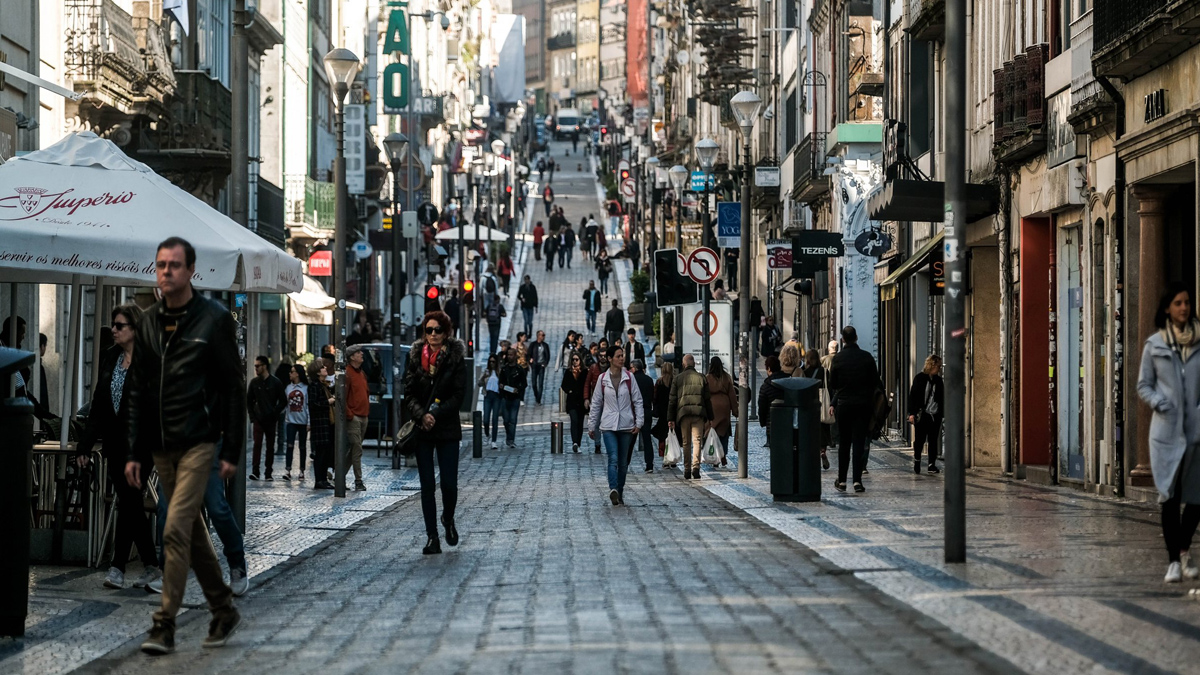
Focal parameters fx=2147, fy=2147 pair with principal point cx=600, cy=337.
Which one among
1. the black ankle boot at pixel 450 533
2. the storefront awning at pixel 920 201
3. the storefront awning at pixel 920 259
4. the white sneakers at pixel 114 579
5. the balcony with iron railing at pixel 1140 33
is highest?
the balcony with iron railing at pixel 1140 33

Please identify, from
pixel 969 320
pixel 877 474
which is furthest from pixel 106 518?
pixel 969 320

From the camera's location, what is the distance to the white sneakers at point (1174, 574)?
11.7 m

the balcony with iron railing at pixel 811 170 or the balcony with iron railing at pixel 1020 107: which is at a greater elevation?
the balcony with iron railing at pixel 811 170

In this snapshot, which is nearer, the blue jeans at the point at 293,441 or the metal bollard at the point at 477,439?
the blue jeans at the point at 293,441

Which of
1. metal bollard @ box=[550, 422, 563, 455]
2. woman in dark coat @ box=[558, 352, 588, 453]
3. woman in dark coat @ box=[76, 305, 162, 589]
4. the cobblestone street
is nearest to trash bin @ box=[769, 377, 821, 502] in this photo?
the cobblestone street

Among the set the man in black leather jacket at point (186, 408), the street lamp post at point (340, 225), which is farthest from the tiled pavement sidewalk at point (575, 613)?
the street lamp post at point (340, 225)

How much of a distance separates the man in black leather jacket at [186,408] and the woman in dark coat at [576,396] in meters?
26.3

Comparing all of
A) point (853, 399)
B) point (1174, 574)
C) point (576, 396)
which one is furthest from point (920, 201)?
point (1174, 574)

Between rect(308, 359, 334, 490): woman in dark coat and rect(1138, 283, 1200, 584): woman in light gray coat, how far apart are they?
48.2 ft

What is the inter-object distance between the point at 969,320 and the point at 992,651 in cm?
2072

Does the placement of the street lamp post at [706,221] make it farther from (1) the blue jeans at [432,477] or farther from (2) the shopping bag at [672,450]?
(1) the blue jeans at [432,477]

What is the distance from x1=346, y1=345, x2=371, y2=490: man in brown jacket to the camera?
25375 millimetres

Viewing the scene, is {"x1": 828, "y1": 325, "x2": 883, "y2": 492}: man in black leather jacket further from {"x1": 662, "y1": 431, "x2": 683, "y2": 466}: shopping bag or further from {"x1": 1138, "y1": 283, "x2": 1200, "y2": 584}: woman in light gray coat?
{"x1": 1138, "y1": 283, "x2": 1200, "y2": 584}: woman in light gray coat

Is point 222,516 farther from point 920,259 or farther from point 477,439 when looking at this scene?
point 477,439
